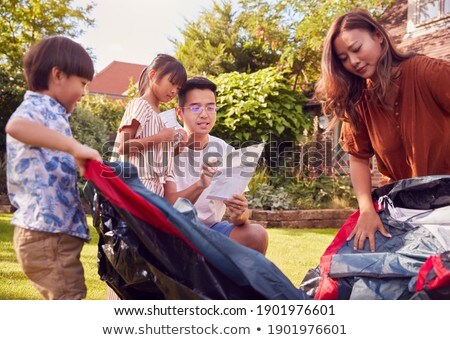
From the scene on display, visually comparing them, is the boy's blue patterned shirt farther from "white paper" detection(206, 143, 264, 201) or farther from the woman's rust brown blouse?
the woman's rust brown blouse

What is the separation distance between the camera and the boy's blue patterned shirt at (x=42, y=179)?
1957mm

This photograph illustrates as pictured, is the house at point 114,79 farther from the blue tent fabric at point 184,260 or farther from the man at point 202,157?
the blue tent fabric at point 184,260

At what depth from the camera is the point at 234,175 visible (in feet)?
9.20

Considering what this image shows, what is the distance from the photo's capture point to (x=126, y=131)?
2902 millimetres

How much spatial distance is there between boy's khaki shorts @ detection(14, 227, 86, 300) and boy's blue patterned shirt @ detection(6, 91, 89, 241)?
0.04 metres

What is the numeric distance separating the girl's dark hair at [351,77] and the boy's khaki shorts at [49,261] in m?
1.54

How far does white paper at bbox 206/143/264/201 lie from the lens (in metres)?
2.80

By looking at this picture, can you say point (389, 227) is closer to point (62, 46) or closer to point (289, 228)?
point (62, 46)

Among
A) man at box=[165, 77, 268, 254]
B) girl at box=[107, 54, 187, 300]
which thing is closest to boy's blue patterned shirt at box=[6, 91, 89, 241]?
girl at box=[107, 54, 187, 300]

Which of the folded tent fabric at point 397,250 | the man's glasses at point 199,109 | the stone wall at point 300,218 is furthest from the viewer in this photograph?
the stone wall at point 300,218

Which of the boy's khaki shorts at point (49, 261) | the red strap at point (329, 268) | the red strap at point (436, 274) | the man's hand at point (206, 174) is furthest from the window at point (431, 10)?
the boy's khaki shorts at point (49, 261)
